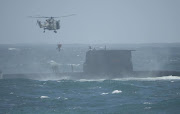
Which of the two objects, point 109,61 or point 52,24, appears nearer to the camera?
point 52,24

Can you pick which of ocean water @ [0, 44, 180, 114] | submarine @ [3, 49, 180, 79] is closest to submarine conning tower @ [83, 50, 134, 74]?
A: submarine @ [3, 49, 180, 79]

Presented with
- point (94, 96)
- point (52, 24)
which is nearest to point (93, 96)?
point (94, 96)

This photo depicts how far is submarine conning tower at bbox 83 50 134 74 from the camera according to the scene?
211 feet

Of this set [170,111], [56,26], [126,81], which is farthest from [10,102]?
[126,81]

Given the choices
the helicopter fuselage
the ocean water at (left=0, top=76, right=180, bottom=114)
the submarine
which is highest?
the helicopter fuselage

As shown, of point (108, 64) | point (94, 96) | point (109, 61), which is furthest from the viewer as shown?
point (108, 64)

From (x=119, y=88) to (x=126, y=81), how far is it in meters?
7.92

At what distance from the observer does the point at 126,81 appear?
2386 inches

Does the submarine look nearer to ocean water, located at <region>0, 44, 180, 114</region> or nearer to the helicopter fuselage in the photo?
ocean water, located at <region>0, 44, 180, 114</region>

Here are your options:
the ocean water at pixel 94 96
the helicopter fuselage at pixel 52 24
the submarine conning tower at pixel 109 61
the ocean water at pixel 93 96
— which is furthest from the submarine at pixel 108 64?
the helicopter fuselage at pixel 52 24

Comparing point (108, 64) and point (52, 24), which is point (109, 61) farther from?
point (52, 24)

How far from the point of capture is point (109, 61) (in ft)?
211

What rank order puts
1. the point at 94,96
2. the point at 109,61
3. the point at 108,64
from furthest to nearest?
1. the point at 108,64
2. the point at 109,61
3. the point at 94,96

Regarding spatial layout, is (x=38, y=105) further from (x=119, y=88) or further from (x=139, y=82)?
(x=139, y=82)
